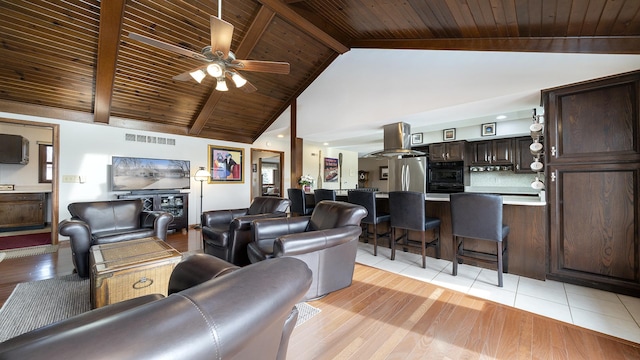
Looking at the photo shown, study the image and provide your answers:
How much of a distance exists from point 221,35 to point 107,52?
2.19m

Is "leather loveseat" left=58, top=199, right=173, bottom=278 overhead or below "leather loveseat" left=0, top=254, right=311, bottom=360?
below

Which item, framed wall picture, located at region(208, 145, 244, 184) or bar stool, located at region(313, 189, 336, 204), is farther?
framed wall picture, located at region(208, 145, 244, 184)

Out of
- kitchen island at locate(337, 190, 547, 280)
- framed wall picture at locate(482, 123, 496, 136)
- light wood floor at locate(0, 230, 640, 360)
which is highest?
framed wall picture at locate(482, 123, 496, 136)

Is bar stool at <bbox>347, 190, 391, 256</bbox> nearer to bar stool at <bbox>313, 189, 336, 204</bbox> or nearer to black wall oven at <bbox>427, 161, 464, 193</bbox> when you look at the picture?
bar stool at <bbox>313, 189, 336, 204</bbox>

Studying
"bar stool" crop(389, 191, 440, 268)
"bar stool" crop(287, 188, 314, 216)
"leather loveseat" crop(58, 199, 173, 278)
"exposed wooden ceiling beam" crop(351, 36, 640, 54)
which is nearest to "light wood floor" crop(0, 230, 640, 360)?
"leather loveseat" crop(58, 199, 173, 278)

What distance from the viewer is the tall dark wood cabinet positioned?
247cm

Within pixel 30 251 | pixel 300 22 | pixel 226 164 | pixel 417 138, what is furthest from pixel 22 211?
pixel 417 138

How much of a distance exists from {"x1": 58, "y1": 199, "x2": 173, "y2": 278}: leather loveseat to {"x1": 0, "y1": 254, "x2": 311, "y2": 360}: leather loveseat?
100 inches

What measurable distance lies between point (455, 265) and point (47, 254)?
18.3 ft

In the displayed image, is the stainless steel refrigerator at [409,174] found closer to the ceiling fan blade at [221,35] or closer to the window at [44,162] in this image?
the ceiling fan blade at [221,35]

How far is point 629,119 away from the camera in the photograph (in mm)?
2477

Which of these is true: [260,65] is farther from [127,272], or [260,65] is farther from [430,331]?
[430,331]

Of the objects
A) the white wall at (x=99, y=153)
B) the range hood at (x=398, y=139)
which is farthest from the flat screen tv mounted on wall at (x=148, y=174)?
the range hood at (x=398, y=139)

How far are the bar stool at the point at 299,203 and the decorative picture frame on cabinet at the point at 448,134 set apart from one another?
340 cm
